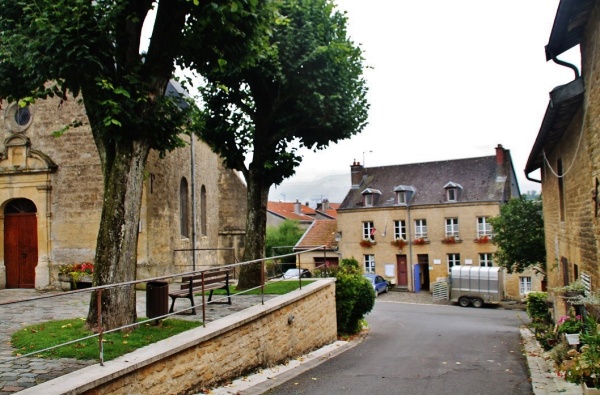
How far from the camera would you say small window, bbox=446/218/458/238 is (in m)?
37.9

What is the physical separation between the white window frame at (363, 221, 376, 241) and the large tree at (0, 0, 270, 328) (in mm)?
33015

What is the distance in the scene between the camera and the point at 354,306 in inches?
664

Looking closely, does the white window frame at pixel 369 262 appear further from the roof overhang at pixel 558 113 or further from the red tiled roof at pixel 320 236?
the roof overhang at pixel 558 113

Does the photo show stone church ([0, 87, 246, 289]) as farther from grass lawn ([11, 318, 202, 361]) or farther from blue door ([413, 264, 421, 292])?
blue door ([413, 264, 421, 292])

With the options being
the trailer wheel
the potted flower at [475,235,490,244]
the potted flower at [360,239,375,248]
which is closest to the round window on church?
the trailer wheel

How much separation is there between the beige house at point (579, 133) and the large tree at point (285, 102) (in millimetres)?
5070

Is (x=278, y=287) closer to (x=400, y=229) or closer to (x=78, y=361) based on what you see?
(x=78, y=361)

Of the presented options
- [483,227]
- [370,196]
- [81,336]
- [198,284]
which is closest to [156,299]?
[198,284]

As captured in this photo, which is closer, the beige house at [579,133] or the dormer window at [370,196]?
the beige house at [579,133]

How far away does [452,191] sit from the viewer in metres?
38.5

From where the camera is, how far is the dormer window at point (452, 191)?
3825 centimetres

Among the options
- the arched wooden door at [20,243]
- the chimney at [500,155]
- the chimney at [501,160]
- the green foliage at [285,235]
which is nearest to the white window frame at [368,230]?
the green foliage at [285,235]

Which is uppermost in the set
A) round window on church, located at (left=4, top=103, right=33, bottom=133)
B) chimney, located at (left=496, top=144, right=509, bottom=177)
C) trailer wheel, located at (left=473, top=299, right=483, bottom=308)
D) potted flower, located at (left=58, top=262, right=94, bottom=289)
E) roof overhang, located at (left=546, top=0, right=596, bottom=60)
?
chimney, located at (left=496, top=144, right=509, bottom=177)

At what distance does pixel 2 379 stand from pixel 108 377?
3.83 feet
